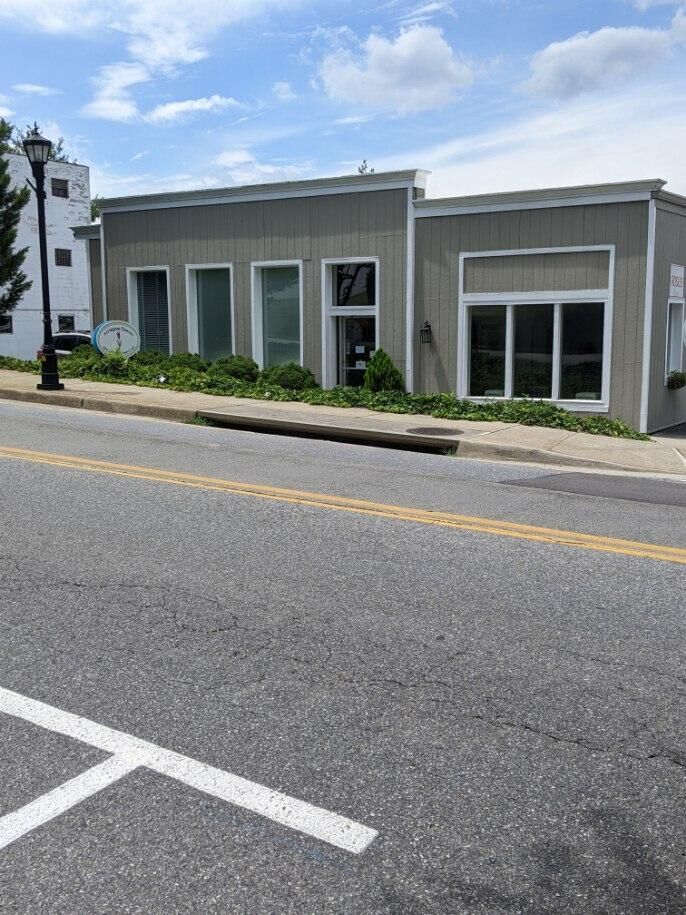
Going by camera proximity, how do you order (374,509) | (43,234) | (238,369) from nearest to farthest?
(374,509)
(43,234)
(238,369)

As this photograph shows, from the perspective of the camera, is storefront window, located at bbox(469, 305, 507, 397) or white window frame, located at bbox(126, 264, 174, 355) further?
white window frame, located at bbox(126, 264, 174, 355)

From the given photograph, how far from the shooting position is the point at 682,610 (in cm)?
534

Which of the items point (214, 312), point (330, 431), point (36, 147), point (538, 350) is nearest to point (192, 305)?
point (214, 312)

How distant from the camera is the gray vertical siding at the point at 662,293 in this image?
16.1 meters

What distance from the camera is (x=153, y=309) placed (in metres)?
22.4

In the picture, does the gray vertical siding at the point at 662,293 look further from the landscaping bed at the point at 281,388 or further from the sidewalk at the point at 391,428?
the landscaping bed at the point at 281,388

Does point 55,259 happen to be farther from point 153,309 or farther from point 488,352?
point 488,352

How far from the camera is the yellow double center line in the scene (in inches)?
268

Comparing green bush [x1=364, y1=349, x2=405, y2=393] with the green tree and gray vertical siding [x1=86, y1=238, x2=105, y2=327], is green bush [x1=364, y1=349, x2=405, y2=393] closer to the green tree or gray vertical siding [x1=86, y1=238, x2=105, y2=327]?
gray vertical siding [x1=86, y1=238, x2=105, y2=327]

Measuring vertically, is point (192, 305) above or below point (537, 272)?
below

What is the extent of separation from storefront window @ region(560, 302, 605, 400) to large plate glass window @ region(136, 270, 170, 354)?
31.8 ft

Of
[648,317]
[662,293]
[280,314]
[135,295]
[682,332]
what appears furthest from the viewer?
[135,295]

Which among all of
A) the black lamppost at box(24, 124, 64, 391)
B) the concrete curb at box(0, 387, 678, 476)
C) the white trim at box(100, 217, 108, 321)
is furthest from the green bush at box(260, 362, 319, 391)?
the white trim at box(100, 217, 108, 321)

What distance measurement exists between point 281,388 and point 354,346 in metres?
1.98
